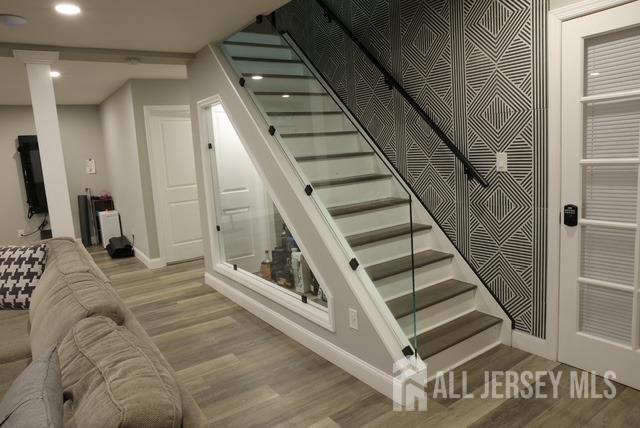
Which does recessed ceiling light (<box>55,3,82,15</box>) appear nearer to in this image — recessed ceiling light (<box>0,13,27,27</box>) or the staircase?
recessed ceiling light (<box>0,13,27,27</box>)

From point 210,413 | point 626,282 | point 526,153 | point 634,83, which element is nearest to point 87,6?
point 210,413

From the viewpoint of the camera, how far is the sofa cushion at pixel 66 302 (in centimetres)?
180

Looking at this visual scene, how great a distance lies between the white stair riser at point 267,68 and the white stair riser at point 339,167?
105 cm

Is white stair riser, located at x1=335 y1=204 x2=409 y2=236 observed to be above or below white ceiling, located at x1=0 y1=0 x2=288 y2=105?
below

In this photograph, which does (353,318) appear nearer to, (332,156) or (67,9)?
(332,156)

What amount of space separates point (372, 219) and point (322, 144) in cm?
78

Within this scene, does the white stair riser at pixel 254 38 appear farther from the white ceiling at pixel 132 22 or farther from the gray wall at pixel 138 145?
the gray wall at pixel 138 145

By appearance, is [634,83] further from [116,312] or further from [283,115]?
[116,312]

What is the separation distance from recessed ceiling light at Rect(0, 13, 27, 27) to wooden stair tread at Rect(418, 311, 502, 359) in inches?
129

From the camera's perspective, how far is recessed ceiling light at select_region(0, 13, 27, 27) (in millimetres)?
2726

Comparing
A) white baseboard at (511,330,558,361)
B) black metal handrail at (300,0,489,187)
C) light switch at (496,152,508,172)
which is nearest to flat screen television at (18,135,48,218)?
black metal handrail at (300,0,489,187)

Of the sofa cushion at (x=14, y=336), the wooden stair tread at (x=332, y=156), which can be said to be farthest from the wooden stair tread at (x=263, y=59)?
the sofa cushion at (x=14, y=336)

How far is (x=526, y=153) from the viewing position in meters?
2.68

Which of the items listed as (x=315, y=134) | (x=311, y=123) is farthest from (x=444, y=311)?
(x=311, y=123)
